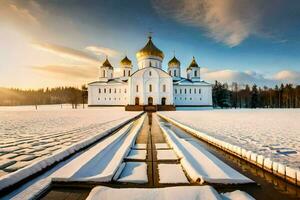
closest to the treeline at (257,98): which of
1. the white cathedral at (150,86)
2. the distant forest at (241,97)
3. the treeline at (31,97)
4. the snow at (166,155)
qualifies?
the distant forest at (241,97)

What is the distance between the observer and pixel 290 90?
9206cm

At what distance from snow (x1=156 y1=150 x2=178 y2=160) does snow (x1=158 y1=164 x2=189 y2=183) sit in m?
0.72

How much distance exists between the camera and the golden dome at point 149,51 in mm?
58475

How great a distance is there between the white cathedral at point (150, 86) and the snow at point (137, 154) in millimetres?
41945

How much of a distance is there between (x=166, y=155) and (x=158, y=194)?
3073 mm

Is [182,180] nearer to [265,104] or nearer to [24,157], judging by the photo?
[24,157]

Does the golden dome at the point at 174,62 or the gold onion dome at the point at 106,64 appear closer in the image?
the gold onion dome at the point at 106,64

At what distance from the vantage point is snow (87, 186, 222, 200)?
3207 millimetres

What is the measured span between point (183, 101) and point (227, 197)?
5986 cm

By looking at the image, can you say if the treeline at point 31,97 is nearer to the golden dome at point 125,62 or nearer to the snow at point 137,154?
the golden dome at point 125,62

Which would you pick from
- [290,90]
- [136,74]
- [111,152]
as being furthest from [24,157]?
[290,90]

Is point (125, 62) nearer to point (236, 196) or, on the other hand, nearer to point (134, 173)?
point (134, 173)

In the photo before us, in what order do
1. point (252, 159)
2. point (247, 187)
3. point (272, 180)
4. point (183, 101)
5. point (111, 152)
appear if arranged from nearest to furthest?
point (247, 187) → point (272, 180) → point (252, 159) → point (111, 152) → point (183, 101)

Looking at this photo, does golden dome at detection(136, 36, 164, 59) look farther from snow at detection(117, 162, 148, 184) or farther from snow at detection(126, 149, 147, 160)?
snow at detection(117, 162, 148, 184)
